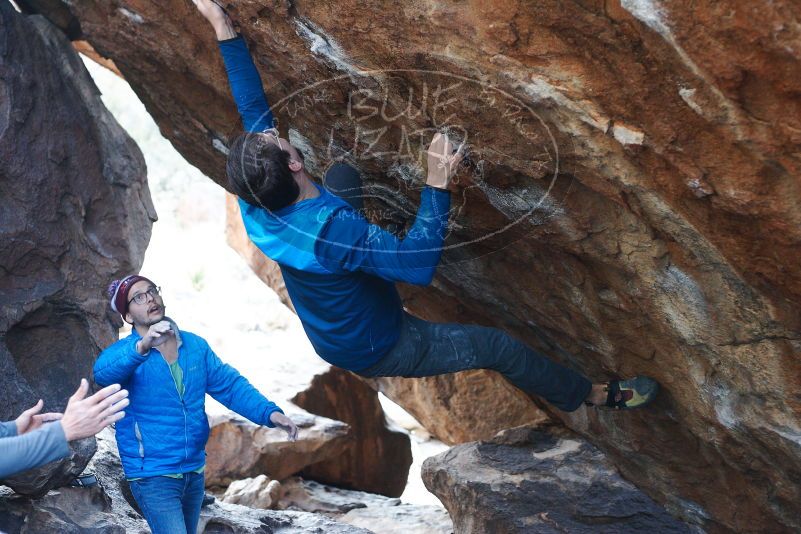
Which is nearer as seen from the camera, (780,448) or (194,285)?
(780,448)

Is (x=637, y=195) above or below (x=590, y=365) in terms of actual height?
above

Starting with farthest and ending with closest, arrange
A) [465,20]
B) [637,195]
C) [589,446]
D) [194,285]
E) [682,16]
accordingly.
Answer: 1. [194,285]
2. [589,446]
3. [637,195]
4. [465,20]
5. [682,16]

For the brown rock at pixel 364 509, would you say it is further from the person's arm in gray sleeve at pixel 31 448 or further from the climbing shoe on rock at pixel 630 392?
the person's arm in gray sleeve at pixel 31 448

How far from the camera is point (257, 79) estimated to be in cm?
373

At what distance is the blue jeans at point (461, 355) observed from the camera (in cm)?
390

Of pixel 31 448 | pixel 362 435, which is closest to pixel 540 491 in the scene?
pixel 31 448

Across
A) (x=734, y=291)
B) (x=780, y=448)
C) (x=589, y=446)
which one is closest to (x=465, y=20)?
(x=734, y=291)

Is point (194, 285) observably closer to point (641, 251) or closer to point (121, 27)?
point (121, 27)

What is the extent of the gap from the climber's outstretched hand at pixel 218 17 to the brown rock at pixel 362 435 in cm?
448

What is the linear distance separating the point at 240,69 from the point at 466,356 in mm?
1468

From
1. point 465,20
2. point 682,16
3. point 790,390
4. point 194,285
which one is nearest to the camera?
point 682,16

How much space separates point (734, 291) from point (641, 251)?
0.35 m

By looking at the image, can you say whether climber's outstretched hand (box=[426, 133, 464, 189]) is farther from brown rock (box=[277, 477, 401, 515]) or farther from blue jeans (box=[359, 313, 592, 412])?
brown rock (box=[277, 477, 401, 515])

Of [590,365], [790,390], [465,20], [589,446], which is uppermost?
[465,20]
